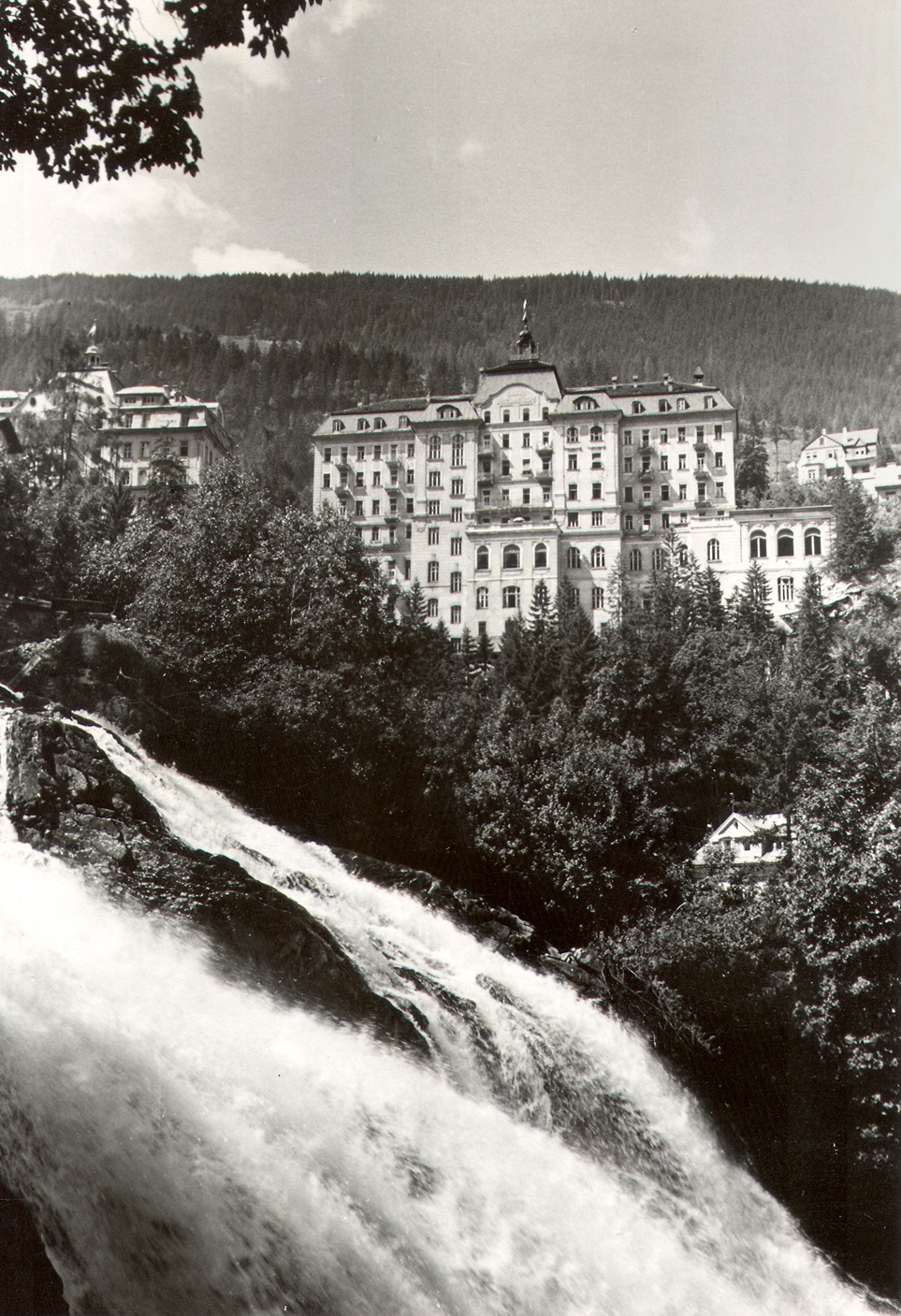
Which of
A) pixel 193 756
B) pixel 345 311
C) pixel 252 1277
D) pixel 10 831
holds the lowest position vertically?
pixel 252 1277

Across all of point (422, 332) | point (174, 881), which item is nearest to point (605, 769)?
point (174, 881)

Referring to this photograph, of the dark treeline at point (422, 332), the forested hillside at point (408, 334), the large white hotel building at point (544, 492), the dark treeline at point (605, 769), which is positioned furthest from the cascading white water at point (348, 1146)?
the large white hotel building at point (544, 492)

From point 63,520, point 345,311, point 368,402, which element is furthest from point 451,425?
point 63,520

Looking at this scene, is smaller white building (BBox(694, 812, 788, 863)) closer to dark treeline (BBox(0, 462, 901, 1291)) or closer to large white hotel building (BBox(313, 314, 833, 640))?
dark treeline (BBox(0, 462, 901, 1291))

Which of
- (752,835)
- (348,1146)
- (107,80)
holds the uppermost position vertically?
(107,80)

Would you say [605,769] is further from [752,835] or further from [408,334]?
[408,334]

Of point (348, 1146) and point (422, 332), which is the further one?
point (422, 332)

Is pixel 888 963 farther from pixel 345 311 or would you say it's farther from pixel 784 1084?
pixel 345 311

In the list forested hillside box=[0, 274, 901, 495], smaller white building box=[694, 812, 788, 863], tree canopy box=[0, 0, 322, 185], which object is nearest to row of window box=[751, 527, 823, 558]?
forested hillside box=[0, 274, 901, 495]
